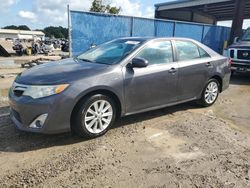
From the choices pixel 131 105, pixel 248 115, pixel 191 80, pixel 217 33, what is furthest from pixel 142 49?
pixel 217 33

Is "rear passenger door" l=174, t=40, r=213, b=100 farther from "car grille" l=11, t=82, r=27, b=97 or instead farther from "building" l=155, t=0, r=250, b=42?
"building" l=155, t=0, r=250, b=42

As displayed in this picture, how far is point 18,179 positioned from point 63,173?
1.62 feet

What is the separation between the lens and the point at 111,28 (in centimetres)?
1099

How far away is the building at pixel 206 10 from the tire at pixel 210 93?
12322 mm

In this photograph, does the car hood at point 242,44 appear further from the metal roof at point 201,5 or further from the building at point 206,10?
the metal roof at point 201,5

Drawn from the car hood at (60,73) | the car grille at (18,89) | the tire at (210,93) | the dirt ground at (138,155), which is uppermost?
the car hood at (60,73)

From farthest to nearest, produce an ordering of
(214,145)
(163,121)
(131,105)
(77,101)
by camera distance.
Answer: (163,121)
(131,105)
(214,145)
(77,101)

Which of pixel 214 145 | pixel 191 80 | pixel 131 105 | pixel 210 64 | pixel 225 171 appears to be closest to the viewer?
pixel 225 171

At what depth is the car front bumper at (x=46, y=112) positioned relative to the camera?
12.2 feet

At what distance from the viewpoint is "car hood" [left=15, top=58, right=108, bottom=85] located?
153 inches

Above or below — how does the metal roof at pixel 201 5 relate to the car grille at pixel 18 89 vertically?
above

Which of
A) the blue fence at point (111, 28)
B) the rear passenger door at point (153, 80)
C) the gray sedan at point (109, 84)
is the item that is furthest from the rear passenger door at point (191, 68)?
the blue fence at point (111, 28)

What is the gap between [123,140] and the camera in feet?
13.9

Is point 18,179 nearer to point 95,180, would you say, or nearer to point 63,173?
point 63,173
